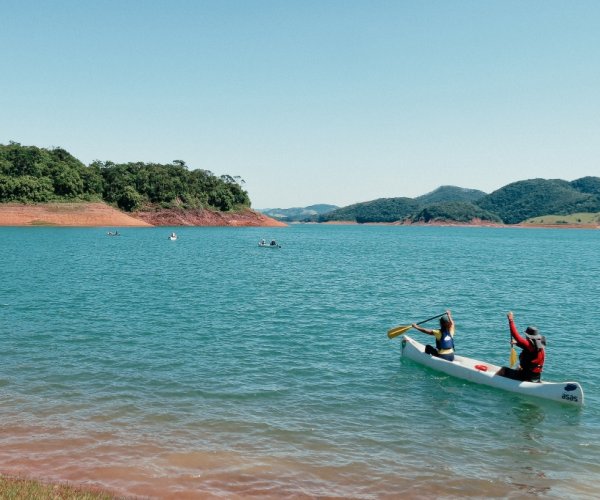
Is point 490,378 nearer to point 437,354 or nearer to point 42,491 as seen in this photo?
point 437,354

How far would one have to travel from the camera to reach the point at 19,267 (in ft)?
165

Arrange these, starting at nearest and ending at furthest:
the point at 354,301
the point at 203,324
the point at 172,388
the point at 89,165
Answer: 1. the point at 172,388
2. the point at 203,324
3. the point at 354,301
4. the point at 89,165

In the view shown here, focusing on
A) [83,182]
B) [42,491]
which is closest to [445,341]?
[42,491]

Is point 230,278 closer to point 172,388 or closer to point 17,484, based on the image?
point 172,388

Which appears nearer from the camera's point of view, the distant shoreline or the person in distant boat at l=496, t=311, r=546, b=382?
the person in distant boat at l=496, t=311, r=546, b=382

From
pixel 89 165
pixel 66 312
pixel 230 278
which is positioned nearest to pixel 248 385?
pixel 66 312

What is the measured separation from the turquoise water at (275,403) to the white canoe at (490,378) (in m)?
0.38

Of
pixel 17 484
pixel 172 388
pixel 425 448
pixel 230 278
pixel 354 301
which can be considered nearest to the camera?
pixel 17 484

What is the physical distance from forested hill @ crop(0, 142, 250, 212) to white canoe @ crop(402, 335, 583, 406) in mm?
140671

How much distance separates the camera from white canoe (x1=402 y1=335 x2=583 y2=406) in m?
17.1

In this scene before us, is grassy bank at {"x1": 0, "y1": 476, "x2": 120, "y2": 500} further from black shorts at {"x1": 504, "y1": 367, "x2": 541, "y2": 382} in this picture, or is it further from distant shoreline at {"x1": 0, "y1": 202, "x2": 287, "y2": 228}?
→ distant shoreline at {"x1": 0, "y1": 202, "x2": 287, "y2": 228}

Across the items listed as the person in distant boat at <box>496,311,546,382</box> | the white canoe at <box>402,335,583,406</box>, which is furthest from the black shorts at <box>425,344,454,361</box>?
the person in distant boat at <box>496,311,546,382</box>

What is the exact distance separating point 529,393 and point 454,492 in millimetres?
8285

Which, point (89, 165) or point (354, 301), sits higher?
point (89, 165)
